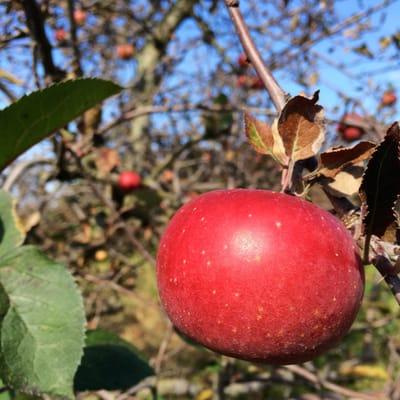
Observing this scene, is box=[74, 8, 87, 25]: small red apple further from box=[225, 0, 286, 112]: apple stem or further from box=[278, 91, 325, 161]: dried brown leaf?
box=[278, 91, 325, 161]: dried brown leaf

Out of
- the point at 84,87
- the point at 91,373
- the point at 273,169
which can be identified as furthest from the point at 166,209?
the point at 84,87

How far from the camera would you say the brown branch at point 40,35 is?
1.00 metres

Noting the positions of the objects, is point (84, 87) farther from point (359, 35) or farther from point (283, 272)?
point (359, 35)

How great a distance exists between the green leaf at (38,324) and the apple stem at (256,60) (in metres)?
0.35

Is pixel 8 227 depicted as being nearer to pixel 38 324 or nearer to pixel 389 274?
pixel 38 324

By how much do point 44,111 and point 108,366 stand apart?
46 centimetres

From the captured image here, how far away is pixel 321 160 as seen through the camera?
23.4 inches

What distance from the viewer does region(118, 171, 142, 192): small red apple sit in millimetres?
2121

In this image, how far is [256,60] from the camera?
2.07 feet

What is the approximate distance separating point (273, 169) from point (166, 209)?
4.39ft

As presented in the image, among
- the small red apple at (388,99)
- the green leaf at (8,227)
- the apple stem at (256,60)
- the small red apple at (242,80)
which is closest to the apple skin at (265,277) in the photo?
the apple stem at (256,60)

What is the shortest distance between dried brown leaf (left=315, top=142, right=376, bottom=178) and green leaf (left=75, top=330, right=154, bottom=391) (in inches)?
19.6

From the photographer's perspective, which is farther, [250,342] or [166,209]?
[166,209]

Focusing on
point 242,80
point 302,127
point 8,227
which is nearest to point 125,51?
point 242,80
